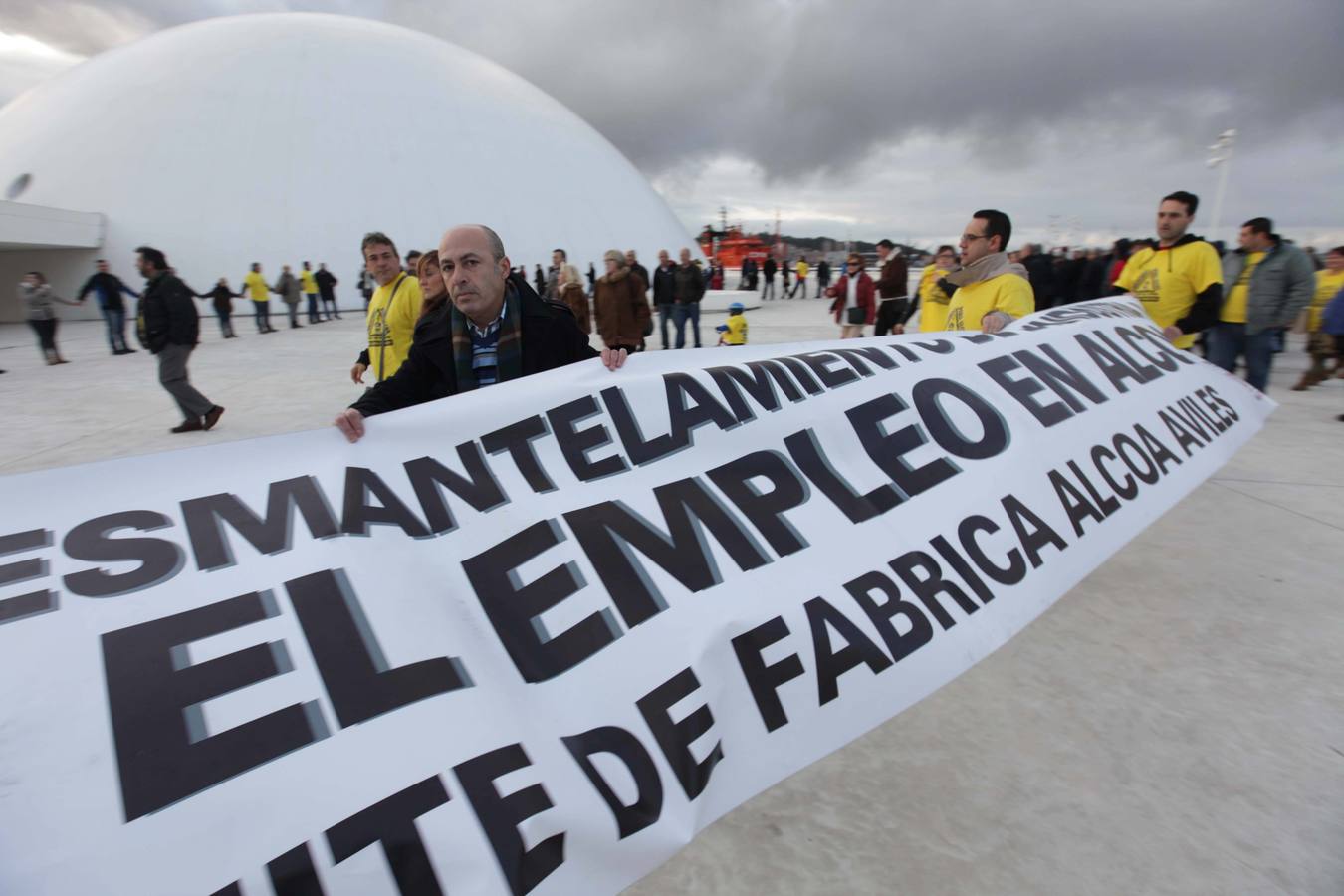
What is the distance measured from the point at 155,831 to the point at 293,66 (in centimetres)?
3236

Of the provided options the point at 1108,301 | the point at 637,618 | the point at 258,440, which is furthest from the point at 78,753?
the point at 1108,301

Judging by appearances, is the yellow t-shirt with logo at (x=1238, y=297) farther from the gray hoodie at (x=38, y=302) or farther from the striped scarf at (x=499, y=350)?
the gray hoodie at (x=38, y=302)

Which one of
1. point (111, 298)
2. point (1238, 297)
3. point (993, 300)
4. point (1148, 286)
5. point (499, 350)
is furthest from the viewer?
point (111, 298)

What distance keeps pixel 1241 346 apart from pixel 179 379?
9.68 metres

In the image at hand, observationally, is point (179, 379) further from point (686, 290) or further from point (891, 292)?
point (891, 292)

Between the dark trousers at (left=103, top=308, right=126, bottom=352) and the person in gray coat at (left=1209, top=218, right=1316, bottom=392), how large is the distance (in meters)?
16.1

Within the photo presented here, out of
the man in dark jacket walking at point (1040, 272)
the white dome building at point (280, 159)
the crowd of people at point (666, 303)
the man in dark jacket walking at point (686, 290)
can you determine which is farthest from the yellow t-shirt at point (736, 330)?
the white dome building at point (280, 159)

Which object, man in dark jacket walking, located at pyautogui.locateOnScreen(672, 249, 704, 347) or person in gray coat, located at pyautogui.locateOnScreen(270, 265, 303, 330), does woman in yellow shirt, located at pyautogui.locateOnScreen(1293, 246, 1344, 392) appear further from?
person in gray coat, located at pyautogui.locateOnScreen(270, 265, 303, 330)

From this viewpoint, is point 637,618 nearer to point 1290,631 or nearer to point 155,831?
point 155,831

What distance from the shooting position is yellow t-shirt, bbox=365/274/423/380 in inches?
161

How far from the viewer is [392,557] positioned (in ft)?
4.99

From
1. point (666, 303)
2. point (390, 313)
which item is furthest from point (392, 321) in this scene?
point (666, 303)

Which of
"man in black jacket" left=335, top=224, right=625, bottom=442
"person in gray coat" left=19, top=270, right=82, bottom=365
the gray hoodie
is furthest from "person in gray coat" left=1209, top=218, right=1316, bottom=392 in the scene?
the gray hoodie

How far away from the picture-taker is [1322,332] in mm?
7094
